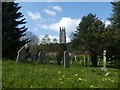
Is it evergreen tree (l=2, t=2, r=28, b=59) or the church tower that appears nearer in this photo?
evergreen tree (l=2, t=2, r=28, b=59)

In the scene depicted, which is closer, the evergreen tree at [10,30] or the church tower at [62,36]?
the evergreen tree at [10,30]

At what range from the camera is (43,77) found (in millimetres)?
11945

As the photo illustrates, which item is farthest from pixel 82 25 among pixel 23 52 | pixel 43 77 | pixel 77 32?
pixel 43 77

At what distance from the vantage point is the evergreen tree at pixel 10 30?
3431 cm

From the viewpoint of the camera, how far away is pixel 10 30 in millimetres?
35250

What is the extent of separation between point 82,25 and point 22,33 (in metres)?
35.9

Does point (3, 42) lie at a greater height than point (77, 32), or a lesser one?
lesser

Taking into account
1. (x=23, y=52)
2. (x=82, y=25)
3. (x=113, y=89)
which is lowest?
(x=113, y=89)

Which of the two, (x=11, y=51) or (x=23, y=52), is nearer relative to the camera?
(x=23, y=52)

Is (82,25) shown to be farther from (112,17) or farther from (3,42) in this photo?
(3,42)

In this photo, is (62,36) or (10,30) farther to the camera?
(62,36)

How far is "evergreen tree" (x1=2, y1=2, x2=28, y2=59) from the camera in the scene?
113 ft

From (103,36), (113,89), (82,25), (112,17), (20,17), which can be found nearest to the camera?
(113,89)

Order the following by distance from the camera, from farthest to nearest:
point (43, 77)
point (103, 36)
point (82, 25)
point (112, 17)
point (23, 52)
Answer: point (82, 25)
point (112, 17)
point (103, 36)
point (23, 52)
point (43, 77)
